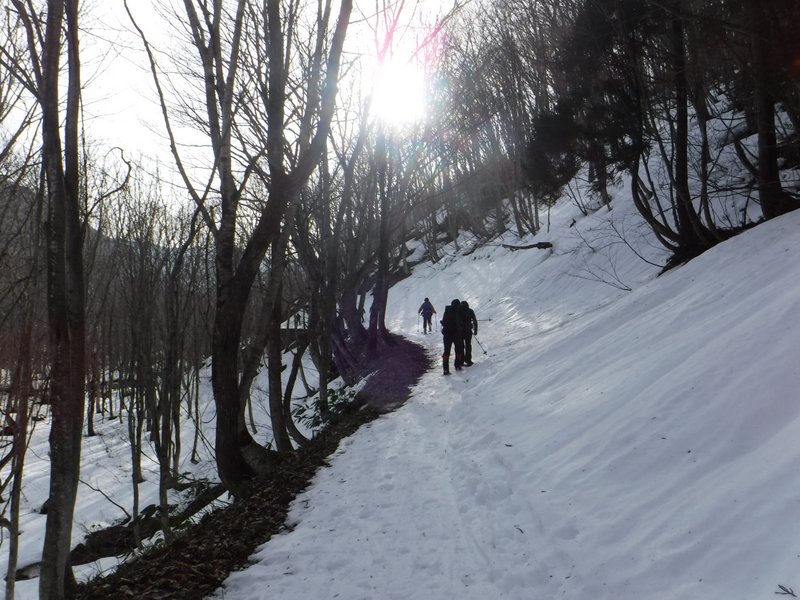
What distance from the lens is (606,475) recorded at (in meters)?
3.52

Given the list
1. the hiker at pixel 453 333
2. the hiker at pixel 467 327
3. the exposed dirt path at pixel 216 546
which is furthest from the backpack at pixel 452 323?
the exposed dirt path at pixel 216 546

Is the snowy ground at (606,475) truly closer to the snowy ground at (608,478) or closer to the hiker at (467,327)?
the snowy ground at (608,478)

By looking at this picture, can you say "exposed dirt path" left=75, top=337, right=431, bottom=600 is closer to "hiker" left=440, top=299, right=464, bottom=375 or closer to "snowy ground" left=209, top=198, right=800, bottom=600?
"snowy ground" left=209, top=198, right=800, bottom=600

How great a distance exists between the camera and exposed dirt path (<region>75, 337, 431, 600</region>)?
3254 millimetres

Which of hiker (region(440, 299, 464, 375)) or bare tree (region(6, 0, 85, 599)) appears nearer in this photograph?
bare tree (region(6, 0, 85, 599))

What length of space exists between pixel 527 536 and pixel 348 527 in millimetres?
1609

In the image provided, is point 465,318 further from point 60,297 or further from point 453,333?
point 60,297

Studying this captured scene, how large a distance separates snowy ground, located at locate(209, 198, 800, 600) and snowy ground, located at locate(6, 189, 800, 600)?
14 mm

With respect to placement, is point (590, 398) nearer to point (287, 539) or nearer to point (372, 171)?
point (287, 539)

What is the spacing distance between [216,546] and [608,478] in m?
3.26

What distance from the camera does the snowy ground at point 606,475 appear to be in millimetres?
2467

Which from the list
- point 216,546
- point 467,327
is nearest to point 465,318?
point 467,327

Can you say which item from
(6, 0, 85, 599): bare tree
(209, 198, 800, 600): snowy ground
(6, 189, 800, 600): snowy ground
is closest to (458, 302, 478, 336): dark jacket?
(6, 189, 800, 600): snowy ground

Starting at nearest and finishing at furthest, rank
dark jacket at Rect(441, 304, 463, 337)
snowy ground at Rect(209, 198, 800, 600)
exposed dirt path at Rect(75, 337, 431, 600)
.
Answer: snowy ground at Rect(209, 198, 800, 600) < exposed dirt path at Rect(75, 337, 431, 600) < dark jacket at Rect(441, 304, 463, 337)
